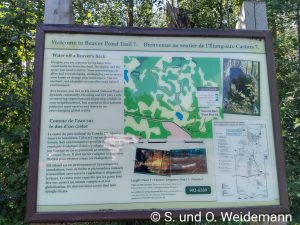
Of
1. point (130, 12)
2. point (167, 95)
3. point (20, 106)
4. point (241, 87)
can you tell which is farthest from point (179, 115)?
point (130, 12)

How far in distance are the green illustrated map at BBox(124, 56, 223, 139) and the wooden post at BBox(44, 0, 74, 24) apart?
0.49 metres

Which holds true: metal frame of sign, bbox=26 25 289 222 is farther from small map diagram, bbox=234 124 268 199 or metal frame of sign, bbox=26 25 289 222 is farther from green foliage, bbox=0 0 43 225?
green foliage, bbox=0 0 43 225

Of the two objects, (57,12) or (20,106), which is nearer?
(57,12)

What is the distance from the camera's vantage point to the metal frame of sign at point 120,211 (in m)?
1.83

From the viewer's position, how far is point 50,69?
200 centimetres

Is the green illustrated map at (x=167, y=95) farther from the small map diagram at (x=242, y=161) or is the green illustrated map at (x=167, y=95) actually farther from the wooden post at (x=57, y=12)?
the wooden post at (x=57, y=12)

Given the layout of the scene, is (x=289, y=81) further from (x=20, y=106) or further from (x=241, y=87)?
(x=241, y=87)

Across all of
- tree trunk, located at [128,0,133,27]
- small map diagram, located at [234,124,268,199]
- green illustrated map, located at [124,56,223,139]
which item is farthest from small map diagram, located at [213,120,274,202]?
tree trunk, located at [128,0,133,27]

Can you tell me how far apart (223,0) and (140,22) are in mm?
2389

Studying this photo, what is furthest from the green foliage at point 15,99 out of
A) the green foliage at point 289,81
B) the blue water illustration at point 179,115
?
the green foliage at point 289,81

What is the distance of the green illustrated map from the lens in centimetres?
200

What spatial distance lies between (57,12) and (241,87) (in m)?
1.21

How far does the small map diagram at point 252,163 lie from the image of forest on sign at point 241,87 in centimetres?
12

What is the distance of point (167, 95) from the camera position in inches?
81.0
